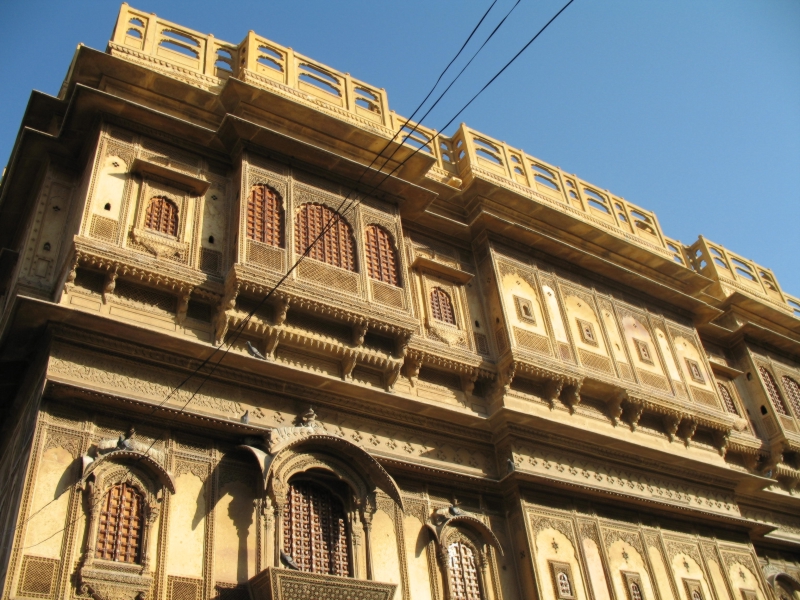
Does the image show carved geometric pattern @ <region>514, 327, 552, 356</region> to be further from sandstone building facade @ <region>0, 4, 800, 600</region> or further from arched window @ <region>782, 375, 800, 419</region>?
arched window @ <region>782, 375, 800, 419</region>

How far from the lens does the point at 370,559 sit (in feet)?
34.6

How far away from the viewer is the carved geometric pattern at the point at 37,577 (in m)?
8.24

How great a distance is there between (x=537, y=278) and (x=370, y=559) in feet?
21.7

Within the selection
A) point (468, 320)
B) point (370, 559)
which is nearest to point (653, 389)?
point (468, 320)

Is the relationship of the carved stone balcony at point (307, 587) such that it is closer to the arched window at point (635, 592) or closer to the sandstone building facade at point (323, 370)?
the sandstone building facade at point (323, 370)

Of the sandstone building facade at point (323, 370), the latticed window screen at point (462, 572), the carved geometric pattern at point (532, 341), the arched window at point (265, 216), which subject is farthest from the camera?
the carved geometric pattern at point (532, 341)

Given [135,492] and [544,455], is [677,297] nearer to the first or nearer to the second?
[544,455]

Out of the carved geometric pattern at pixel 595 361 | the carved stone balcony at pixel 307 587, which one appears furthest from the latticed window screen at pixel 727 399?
the carved stone balcony at pixel 307 587

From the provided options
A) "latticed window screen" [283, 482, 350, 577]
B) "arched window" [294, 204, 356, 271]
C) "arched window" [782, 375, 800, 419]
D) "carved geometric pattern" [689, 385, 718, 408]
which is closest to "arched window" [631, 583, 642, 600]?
"carved geometric pattern" [689, 385, 718, 408]

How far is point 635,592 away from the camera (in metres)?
12.5

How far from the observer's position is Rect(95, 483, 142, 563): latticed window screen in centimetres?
901

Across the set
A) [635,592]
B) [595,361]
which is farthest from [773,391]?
[635,592]

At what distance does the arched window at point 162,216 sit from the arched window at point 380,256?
3060 millimetres

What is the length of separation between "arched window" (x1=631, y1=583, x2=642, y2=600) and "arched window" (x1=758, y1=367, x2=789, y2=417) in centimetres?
743
